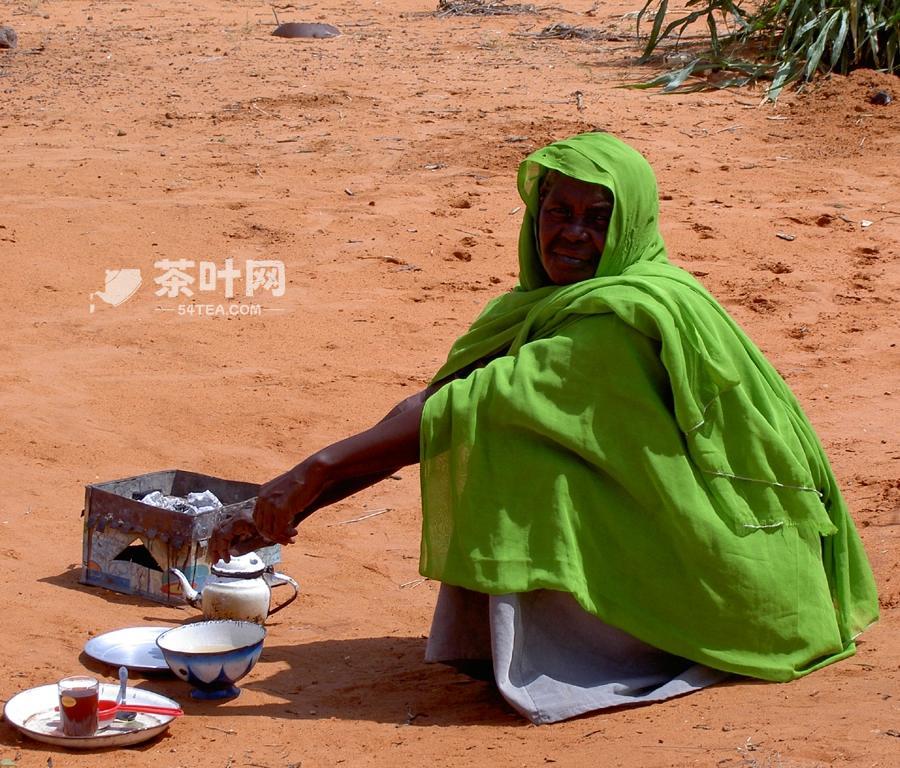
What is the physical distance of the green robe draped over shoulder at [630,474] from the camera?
300cm

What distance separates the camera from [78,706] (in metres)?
2.97

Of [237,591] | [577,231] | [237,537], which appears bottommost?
[237,591]

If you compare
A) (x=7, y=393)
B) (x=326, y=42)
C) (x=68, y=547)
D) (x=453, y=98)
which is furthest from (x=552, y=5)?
(x=68, y=547)

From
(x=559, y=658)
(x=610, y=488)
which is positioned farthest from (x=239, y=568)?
(x=610, y=488)

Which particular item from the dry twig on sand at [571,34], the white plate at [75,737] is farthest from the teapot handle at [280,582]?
the dry twig on sand at [571,34]

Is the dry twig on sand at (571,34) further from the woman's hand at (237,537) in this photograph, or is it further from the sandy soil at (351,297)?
the woman's hand at (237,537)

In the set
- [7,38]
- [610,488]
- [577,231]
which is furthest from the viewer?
[7,38]

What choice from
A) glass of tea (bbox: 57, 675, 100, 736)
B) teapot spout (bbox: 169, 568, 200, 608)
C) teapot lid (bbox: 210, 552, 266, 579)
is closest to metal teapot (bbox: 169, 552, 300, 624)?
teapot lid (bbox: 210, 552, 266, 579)

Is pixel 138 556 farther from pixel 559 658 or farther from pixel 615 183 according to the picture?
pixel 615 183

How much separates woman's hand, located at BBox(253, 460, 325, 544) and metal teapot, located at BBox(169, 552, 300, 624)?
632 millimetres

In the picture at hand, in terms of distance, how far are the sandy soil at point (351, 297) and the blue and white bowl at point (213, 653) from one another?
68 mm

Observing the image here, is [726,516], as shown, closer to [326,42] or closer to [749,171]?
[749,171]

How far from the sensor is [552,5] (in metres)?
14.4

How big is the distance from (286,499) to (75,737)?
2.20 feet
